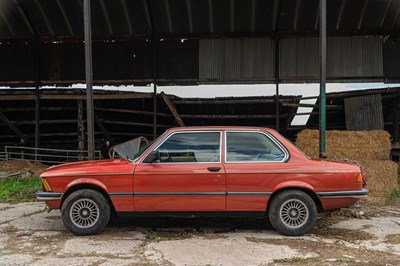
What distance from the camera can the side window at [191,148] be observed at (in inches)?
231

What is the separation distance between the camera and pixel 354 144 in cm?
1005

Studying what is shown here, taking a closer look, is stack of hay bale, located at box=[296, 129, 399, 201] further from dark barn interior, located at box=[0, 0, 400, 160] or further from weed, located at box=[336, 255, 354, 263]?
weed, located at box=[336, 255, 354, 263]

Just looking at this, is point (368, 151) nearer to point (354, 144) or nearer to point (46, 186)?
point (354, 144)

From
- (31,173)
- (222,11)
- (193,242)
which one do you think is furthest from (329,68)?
(31,173)

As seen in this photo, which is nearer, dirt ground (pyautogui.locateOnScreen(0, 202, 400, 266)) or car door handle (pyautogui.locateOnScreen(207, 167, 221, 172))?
dirt ground (pyautogui.locateOnScreen(0, 202, 400, 266))

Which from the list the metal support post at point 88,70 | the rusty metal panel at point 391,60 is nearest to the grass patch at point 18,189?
the metal support post at point 88,70

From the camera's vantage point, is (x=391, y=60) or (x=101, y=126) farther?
(x=101, y=126)

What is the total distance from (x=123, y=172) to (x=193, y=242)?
1453mm

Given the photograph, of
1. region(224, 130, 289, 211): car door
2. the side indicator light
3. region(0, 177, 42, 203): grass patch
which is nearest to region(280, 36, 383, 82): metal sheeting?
region(224, 130, 289, 211): car door

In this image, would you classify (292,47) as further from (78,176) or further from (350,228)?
(78,176)

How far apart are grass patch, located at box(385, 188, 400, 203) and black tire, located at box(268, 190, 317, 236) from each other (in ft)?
12.9

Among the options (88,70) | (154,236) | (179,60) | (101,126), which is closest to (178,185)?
(154,236)

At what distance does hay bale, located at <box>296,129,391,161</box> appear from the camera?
9.91 metres

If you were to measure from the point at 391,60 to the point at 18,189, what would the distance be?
11.5 meters
